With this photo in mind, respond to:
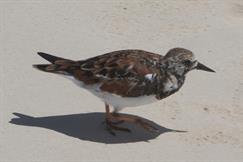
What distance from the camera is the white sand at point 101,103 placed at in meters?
8.11

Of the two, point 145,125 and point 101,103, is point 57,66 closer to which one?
point 101,103

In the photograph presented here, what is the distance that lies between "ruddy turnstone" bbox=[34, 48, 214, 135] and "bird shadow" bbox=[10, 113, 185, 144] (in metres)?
0.12

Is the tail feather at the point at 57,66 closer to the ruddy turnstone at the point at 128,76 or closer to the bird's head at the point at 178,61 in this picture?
the ruddy turnstone at the point at 128,76

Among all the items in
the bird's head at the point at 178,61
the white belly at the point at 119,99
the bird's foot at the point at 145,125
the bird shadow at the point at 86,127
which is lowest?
the bird shadow at the point at 86,127

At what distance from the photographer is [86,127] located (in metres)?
8.57

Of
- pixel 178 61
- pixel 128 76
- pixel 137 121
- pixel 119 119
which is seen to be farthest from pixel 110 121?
pixel 178 61

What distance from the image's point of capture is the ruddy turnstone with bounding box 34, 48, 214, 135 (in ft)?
26.5

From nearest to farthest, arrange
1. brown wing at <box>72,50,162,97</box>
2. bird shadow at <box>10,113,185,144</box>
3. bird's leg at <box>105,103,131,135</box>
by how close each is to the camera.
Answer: brown wing at <box>72,50,162,97</box>, bird shadow at <box>10,113,185,144</box>, bird's leg at <box>105,103,131,135</box>

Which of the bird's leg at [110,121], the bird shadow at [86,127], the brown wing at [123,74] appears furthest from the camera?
the bird's leg at [110,121]

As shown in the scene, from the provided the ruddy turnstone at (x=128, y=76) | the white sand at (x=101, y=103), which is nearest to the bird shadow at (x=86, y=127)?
the white sand at (x=101, y=103)

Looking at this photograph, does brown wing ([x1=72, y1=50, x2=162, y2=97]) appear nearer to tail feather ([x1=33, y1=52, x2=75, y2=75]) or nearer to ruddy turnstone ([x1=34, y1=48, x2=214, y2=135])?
ruddy turnstone ([x1=34, y1=48, x2=214, y2=135])

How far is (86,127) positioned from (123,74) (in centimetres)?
91

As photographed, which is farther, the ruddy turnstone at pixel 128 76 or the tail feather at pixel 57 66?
the tail feather at pixel 57 66

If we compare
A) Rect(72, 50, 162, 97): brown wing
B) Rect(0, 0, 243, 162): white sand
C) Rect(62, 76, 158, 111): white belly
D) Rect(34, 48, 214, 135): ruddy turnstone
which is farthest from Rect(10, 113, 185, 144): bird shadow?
Rect(72, 50, 162, 97): brown wing
